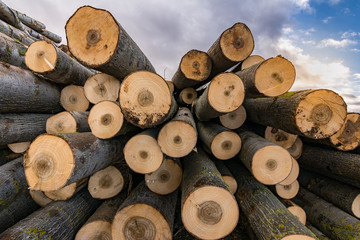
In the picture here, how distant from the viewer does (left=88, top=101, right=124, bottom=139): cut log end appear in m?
2.22

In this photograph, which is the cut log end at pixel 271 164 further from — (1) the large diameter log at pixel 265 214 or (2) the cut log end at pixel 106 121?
(2) the cut log end at pixel 106 121

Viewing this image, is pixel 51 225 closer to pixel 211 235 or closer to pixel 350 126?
pixel 211 235

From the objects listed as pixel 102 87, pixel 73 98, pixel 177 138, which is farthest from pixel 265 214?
pixel 73 98

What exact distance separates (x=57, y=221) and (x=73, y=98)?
7.64 ft

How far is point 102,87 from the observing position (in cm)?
312

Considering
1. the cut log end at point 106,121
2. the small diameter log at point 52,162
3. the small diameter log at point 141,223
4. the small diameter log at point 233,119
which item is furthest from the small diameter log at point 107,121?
the small diameter log at point 233,119

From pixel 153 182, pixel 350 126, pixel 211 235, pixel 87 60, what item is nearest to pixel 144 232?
pixel 153 182

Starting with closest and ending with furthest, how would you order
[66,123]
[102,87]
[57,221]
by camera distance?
1. [57,221]
2. [66,123]
3. [102,87]

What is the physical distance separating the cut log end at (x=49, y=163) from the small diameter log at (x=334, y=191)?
3964 mm

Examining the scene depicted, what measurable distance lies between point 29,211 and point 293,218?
354cm

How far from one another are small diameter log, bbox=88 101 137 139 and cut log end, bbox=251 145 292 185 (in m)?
1.81

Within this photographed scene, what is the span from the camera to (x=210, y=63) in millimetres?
3650

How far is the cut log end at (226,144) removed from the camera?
Answer: 2689 millimetres

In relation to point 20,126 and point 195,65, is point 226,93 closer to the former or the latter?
point 195,65
